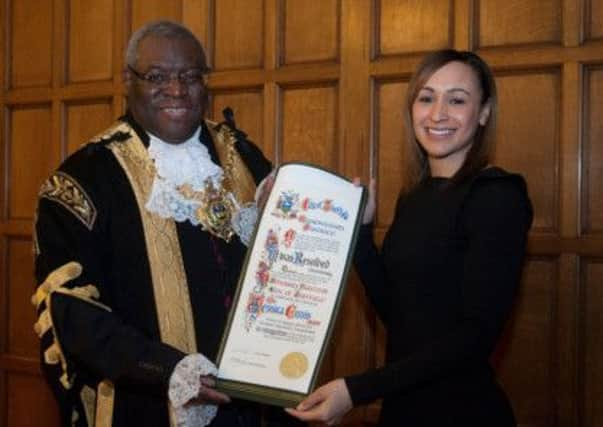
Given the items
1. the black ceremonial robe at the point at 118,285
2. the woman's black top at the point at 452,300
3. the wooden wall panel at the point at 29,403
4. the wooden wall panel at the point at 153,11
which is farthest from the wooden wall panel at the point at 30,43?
the woman's black top at the point at 452,300

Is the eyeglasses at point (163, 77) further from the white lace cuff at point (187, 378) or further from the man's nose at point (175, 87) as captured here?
the white lace cuff at point (187, 378)

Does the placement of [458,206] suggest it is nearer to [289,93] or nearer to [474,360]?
[474,360]

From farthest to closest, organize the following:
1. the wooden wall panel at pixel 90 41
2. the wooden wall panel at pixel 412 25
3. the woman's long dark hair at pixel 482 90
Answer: the wooden wall panel at pixel 90 41 → the wooden wall panel at pixel 412 25 → the woman's long dark hair at pixel 482 90

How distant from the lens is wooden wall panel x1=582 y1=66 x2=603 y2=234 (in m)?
2.30

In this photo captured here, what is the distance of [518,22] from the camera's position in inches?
94.6

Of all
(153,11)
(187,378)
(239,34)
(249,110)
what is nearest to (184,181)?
(187,378)

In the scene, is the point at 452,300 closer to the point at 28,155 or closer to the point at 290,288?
the point at 290,288

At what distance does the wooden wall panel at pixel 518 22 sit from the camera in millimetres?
2365

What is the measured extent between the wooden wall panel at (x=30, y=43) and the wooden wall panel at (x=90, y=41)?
12 centimetres

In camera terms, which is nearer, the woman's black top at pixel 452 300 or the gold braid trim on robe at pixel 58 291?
the woman's black top at pixel 452 300

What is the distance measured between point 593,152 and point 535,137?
16cm

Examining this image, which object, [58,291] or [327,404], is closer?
[327,404]

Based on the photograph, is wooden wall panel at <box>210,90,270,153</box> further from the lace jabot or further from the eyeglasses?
the eyeglasses

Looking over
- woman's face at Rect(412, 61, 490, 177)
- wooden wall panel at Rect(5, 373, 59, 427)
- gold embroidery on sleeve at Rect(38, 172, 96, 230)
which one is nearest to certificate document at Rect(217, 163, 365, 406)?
woman's face at Rect(412, 61, 490, 177)
